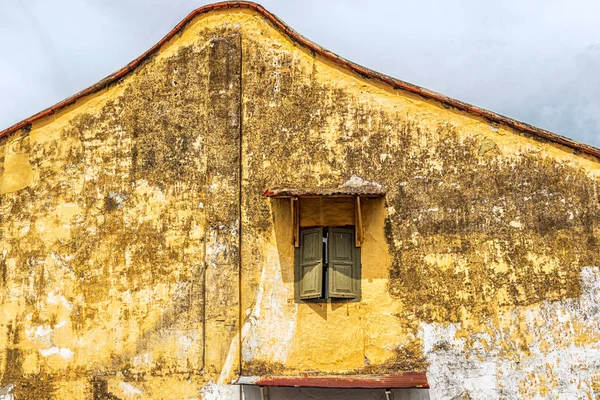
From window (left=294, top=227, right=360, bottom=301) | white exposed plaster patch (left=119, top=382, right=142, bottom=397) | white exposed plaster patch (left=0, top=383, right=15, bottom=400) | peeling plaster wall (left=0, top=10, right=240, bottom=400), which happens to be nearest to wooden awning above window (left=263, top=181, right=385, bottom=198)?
window (left=294, top=227, right=360, bottom=301)

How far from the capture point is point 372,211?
9.69 metres

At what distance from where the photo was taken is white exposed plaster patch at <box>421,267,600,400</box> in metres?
8.88

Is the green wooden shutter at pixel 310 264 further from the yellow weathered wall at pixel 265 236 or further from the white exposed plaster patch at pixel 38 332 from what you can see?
the white exposed plaster patch at pixel 38 332

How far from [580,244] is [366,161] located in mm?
2781

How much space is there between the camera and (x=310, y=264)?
9625 millimetres

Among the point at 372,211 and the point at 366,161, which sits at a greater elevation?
the point at 366,161

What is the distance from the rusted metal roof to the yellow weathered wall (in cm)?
24

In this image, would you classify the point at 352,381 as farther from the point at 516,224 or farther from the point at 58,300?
the point at 58,300

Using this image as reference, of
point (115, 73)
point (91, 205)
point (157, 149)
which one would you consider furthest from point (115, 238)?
point (115, 73)

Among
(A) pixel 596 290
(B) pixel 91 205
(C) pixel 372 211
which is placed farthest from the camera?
(B) pixel 91 205

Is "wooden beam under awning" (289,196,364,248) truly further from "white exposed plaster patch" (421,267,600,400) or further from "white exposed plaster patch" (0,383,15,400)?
"white exposed plaster patch" (0,383,15,400)

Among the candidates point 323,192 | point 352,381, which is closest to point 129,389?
point 352,381

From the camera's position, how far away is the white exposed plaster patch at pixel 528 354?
888cm

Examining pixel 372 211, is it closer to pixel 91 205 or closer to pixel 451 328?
pixel 451 328
